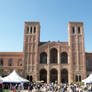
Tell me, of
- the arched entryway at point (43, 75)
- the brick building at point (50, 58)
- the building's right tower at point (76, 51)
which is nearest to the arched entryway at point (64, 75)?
the brick building at point (50, 58)

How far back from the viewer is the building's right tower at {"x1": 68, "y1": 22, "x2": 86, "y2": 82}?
2085 inches

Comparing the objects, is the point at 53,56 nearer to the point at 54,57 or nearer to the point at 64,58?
the point at 54,57

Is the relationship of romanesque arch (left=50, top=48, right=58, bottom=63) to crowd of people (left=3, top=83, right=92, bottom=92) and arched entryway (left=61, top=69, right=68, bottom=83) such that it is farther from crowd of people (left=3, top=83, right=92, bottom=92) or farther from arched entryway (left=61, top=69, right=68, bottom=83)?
crowd of people (left=3, top=83, right=92, bottom=92)

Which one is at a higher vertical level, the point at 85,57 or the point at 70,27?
the point at 70,27

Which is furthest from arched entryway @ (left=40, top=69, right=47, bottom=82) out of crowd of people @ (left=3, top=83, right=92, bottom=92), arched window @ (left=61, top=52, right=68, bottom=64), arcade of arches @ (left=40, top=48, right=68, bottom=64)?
crowd of people @ (left=3, top=83, right=92, bottom=92)

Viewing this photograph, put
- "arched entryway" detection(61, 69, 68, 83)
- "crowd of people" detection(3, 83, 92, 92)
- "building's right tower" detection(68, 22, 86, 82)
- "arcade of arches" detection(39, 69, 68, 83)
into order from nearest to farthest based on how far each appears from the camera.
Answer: "crowd of people" detection(3, 83, 92, 92)
"building's right tower" detection(68, 22, 86, 82)
"arched entryway" detection(61, 69, 68, 83)
"arcade of arches" detection(39, 69, 68, 83)

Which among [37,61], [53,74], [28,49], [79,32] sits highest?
[79,32]

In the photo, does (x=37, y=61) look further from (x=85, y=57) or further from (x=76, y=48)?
(x=85, y=57)

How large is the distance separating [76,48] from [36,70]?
1478cm

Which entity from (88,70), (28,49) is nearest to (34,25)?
(28,49)

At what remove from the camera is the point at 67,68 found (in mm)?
53688

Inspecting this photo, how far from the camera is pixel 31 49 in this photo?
54969mm

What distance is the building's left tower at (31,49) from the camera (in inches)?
2100

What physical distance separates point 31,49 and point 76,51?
14647 millimetres
